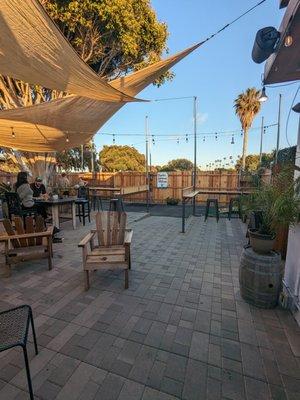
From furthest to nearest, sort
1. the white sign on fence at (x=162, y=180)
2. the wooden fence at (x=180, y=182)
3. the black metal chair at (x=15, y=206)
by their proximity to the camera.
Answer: the white sign on fence at (x=162, y=180) < the wooden fence at (x=180, y=182) < the black metal chair at (x=15, y=206)

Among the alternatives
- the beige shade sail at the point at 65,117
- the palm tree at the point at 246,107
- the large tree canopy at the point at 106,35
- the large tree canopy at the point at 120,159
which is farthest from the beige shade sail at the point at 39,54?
the large tree canopy at the point at 120,159

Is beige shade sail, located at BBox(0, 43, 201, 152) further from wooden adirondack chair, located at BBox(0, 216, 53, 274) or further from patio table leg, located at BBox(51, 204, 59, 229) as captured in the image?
wooden adirondack chair, located at BBox(0, 216, 53, 274)

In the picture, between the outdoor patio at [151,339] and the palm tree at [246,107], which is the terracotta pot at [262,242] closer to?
the outdoor patio at [151,339]

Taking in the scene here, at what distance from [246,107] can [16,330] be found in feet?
62.5

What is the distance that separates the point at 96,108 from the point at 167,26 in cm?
659

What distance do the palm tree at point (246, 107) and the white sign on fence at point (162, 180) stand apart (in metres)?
6.94

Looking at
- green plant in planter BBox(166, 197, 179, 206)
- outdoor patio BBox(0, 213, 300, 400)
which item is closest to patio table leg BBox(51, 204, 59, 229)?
outdoor patio BBox(0, 213, 300, 400)

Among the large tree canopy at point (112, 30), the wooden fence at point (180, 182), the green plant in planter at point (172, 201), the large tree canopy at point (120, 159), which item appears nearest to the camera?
the large tree canopy at point (112, 30)

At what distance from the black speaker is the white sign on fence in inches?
423

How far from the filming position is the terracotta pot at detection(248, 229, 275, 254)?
8.40ft

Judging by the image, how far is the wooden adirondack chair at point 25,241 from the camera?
11.2ft

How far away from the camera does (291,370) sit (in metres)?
1.79

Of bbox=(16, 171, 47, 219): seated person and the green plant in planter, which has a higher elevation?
bbox=(16, 171, 47, 219): seated person

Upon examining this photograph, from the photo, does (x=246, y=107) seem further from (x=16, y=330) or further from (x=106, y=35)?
(x=16, y=330)
